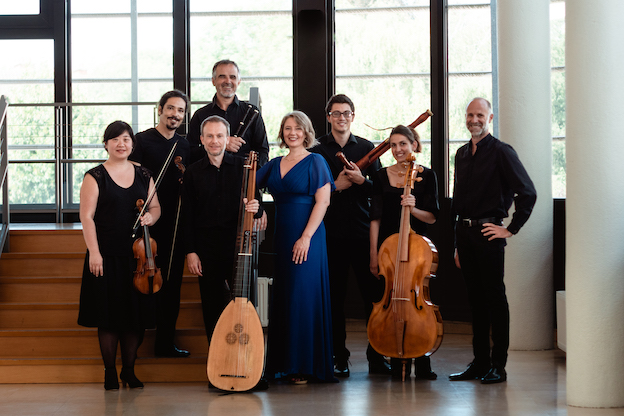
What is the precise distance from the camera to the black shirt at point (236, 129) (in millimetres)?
3963

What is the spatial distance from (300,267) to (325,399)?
67cm

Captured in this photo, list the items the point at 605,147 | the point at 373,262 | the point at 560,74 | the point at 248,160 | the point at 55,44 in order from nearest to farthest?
the point at 605,147, the point at 248,160, the point at 373,262, the point at 560,74, the point at 55,44

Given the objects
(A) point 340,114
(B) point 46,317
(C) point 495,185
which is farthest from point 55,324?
(C) point 495,185

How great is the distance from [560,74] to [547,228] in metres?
1.32

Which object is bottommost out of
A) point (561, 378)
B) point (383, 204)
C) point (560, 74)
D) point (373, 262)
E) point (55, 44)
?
point (561, 378)

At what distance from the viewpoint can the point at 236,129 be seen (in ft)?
13.1

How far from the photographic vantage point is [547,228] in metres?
4.72

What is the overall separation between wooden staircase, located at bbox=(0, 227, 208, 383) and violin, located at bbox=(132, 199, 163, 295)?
0.51 metres

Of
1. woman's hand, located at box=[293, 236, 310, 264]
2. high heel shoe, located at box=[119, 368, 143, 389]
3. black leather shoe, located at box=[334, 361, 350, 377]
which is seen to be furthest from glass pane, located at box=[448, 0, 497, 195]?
high heel shoe, located at box=[119, 368, 143, 389]

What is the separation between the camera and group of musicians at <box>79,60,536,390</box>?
3.51 metres

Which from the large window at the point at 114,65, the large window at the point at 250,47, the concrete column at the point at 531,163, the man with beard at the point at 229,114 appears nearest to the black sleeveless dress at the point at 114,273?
the man with beard at the point at 229,114

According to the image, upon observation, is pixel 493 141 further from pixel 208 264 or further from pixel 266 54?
pixel 266 54

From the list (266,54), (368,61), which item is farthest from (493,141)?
(266,54)

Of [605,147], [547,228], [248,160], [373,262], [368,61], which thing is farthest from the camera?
[368,61]
